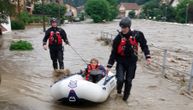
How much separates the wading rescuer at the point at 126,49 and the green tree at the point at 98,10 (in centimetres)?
9553

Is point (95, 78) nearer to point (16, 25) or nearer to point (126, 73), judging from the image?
point (126, 73)

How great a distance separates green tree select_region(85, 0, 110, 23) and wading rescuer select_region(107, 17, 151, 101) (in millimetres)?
95534

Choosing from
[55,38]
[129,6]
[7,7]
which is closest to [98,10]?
[129,6]

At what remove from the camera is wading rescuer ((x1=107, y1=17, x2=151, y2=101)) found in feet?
29.5

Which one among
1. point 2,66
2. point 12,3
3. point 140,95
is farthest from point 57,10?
point 140,95

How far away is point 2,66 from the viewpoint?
16.3 m

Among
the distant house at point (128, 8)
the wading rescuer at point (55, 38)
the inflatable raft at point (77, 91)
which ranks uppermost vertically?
the wading rescuer at point (55, 38)

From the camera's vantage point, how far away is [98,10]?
106438 mm

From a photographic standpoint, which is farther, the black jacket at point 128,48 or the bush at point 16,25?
the bush at point 16,25

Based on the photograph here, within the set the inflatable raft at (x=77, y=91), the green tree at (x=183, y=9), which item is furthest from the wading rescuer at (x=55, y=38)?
the green tree at (x=183, y=9)

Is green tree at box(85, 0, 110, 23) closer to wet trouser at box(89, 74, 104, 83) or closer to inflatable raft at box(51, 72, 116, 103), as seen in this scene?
wet trouser at box(89, 74, 104, 83)

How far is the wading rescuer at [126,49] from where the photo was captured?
898 cm

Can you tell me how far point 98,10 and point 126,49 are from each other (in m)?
98.0

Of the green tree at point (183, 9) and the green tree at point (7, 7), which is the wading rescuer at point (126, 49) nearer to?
the green tree at point (7, 7)
